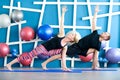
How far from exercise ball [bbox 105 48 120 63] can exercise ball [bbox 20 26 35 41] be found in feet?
5.22

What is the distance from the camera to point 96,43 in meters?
4.28

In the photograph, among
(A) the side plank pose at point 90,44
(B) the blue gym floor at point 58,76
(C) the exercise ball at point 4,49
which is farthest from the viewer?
(C) the exercise ball at point 4,49

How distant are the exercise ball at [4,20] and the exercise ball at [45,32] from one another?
2.12ft

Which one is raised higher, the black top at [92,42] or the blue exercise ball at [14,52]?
the black top at [92,42]

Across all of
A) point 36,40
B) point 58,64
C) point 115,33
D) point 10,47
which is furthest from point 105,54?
point 10,47

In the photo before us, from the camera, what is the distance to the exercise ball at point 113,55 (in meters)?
5.46

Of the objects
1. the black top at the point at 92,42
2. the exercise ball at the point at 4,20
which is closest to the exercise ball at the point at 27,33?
the exercise ball at the point at 4,20

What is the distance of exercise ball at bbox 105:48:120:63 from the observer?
546 cm

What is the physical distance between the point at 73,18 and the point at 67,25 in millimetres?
204

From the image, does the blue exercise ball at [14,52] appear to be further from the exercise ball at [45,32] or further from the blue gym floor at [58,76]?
the blue gym floor at [58,76]

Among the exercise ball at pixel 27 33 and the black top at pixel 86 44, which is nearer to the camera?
the black top at pixel 86 44

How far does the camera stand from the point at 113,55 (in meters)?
5.50

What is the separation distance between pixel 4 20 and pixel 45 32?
0.86 m

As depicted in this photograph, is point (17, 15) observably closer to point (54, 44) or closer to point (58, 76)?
point (54, 44)
